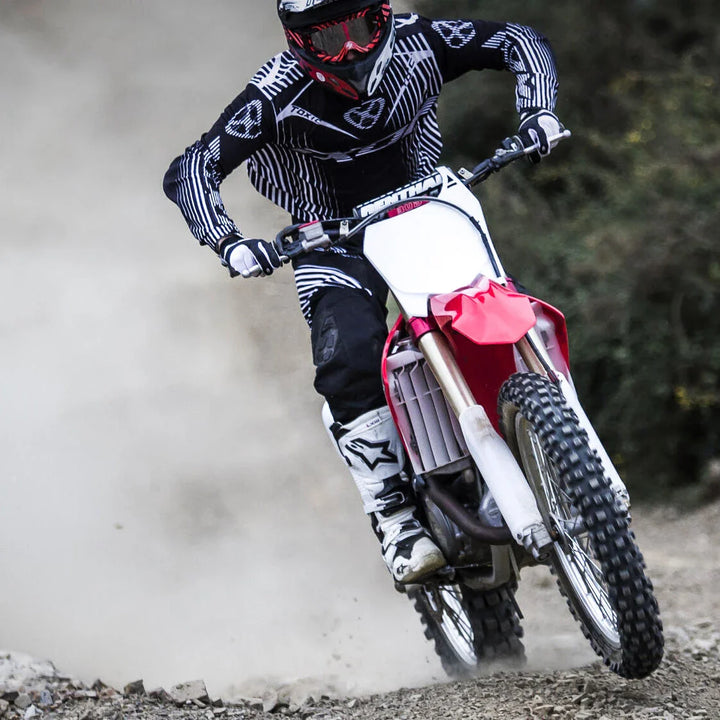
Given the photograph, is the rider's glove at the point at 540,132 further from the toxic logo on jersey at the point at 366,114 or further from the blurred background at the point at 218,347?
the blurred background at the point at 218,347

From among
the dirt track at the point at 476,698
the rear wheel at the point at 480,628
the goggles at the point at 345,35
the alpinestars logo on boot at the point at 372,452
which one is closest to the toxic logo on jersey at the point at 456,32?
→ the goggles at the point at 345,35

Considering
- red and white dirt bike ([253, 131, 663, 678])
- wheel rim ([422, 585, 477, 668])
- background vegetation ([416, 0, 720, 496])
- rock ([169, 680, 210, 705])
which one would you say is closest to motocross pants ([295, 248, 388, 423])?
red and white dirt bike ([253, 131, 663, 678])

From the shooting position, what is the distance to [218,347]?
31.0ft

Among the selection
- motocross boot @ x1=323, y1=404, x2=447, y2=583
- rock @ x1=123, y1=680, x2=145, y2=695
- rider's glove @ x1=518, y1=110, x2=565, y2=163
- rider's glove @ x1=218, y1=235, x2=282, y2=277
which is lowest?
rock @ x1=123, y1=680, x2=145, y2=695

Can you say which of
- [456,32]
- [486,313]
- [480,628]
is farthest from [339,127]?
[480,628]

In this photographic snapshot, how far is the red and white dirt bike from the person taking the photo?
3.57m

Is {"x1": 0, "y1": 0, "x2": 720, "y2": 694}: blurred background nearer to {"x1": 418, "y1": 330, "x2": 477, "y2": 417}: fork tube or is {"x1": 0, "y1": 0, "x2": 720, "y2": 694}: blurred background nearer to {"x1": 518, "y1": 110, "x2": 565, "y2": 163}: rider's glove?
{"x1": 418, "y1": 330, "x2": 477, "y2": 417}: fork tube

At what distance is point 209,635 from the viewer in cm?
639

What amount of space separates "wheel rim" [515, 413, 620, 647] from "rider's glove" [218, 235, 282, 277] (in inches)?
42.8

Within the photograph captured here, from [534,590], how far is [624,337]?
2.91 metres

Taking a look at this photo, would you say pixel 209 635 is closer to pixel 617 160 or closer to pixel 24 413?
pixel 24 413

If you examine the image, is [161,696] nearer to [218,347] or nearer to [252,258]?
[252,258]

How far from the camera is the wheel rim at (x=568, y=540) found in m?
3.83

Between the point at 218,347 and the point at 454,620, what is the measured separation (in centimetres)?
449
